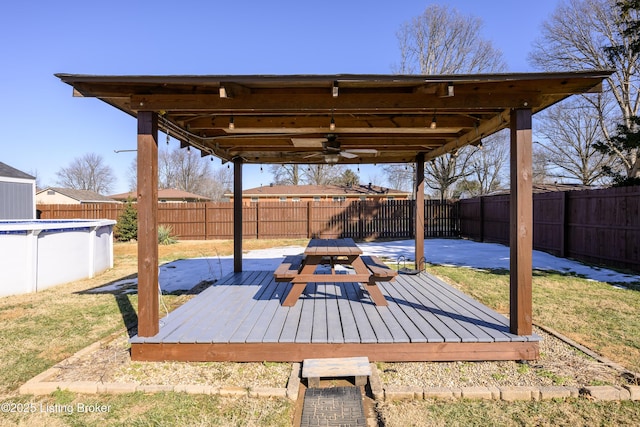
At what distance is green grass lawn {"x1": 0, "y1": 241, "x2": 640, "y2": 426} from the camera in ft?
7.45

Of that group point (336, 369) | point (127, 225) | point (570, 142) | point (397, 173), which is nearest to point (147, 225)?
point (336, 369)

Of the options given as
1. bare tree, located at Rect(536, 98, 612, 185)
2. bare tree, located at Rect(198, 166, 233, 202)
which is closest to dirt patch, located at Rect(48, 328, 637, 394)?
bare tree, located at Rect(536, 98, 612, 185)

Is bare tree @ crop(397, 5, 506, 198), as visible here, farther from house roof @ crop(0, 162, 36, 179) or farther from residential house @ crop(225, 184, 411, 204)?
house roof @ crop(0, 162, 36, 179)

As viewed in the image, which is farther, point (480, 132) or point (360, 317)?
point (480, 132)

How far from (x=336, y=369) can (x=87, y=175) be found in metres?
53.1

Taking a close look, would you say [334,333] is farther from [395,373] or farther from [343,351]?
[395,373]

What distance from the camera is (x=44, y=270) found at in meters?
6.26

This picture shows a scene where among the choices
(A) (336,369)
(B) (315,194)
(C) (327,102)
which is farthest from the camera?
(B) (315,194)

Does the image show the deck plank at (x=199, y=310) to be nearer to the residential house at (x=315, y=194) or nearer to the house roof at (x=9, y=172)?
the house roof at (x=9, y=172)

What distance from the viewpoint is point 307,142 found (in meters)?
5.20

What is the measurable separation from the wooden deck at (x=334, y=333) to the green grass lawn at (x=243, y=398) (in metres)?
0.58

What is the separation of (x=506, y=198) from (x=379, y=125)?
388 inches

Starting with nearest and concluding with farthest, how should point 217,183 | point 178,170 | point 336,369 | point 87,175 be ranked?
point 336,369 → point 178,170 → point 87,175 → point 217,183

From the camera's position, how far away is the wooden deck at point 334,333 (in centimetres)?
307
